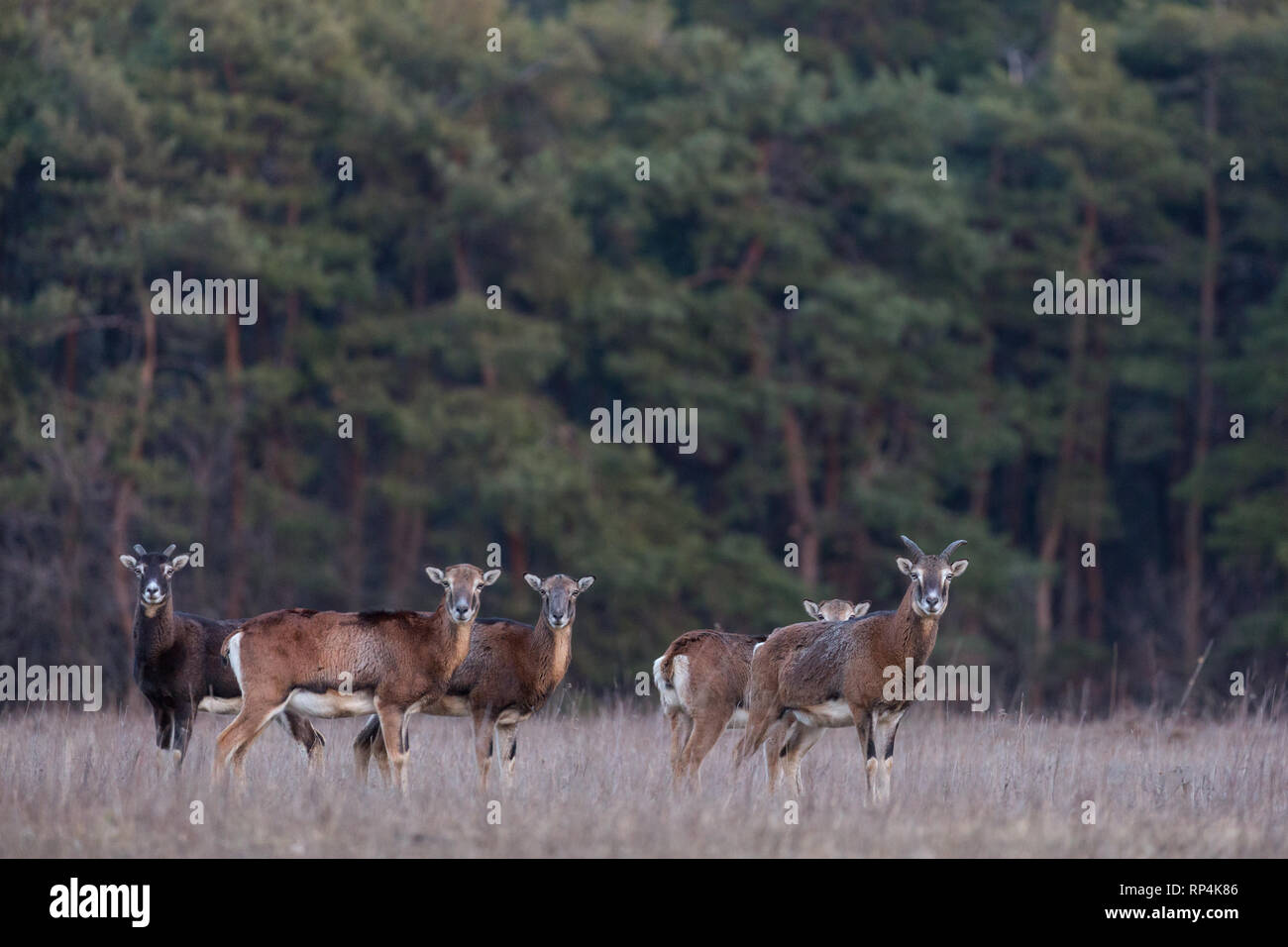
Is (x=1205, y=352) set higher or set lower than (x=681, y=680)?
higher

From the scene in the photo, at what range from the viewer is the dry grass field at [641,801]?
10.9 metres

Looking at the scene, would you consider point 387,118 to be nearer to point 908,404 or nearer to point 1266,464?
point 908,404

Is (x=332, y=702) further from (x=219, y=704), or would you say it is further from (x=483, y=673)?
Answer: (x=219, y=704)

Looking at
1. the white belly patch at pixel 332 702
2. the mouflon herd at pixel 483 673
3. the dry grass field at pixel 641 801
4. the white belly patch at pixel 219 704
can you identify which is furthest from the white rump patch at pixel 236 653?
the white belly patch at pixel 219 704

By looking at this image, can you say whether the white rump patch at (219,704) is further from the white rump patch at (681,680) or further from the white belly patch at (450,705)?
the white rump patch at (681,680)

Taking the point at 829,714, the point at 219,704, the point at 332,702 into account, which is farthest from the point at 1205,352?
the point at 332,702

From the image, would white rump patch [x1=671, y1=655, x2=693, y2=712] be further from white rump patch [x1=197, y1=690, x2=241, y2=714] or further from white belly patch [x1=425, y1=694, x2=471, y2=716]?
white rump patch [x1=197, y1=690, x2=241, y2=714]

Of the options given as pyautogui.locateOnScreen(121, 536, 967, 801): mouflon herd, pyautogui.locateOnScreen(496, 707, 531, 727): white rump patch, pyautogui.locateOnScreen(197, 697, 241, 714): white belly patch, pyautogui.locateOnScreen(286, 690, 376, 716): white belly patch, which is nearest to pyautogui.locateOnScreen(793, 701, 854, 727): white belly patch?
pyautogui.locateOnScreen(121, 536, 967, 801): mouflon herd

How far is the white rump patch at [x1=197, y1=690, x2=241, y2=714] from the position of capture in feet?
48.2

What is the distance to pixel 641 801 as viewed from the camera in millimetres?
12164

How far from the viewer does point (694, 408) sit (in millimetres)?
35188

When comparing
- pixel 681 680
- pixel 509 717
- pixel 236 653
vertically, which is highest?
pixel 236 653

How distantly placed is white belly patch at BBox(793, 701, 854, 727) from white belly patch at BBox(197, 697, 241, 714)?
433 cm
